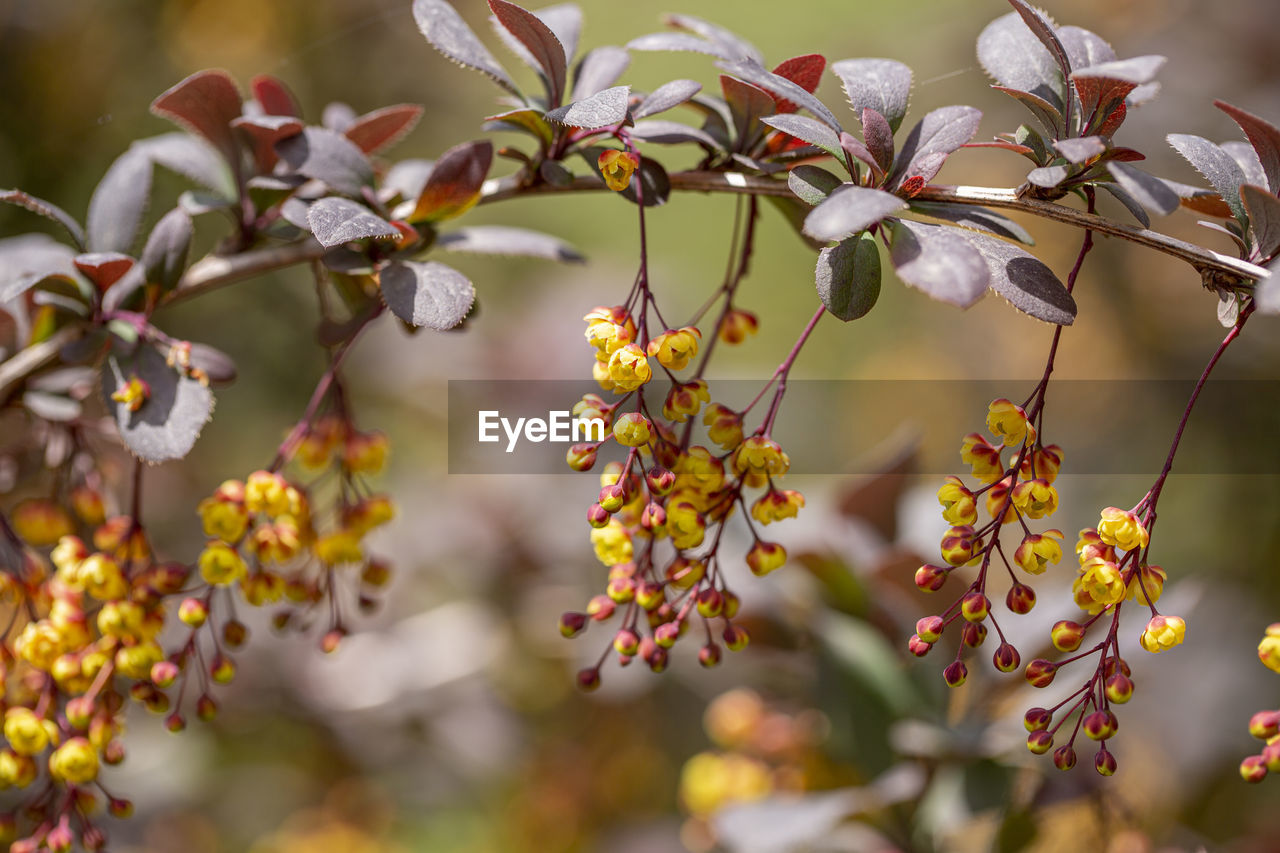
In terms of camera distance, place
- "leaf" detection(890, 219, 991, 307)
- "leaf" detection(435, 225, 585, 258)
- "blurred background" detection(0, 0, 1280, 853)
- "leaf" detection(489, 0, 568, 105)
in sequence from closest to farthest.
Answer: "leaf" detection(890, 219, 991, 307), "leaf" detection(489, 0, 568, 105), "leaf" detection(435, 225, 585, 258), "blurred background" detection(0, 0, 1280, 853)

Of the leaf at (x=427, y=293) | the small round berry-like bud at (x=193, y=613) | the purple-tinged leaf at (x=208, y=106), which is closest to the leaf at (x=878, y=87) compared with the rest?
the leaf at (x=427, y=293)

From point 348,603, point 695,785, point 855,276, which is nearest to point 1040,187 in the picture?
point 855,276

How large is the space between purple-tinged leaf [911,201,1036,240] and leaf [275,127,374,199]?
1.05 feet

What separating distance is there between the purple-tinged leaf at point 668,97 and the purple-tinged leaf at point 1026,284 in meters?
0.16

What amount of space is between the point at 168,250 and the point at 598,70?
0.94ft

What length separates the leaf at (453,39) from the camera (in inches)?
21.5

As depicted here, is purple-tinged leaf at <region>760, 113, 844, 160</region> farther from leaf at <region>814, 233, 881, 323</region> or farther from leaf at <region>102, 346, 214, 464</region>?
leaf at <region>102, 346, 214, 464</region>

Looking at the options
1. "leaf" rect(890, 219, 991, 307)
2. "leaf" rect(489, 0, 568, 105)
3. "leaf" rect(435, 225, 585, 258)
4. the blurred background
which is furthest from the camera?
the blurred background

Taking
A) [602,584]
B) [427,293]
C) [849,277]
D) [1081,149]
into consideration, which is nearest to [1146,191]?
[1081,149]

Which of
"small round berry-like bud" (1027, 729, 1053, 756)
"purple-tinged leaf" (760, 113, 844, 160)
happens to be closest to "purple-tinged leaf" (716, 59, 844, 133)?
"purple-tinged leaf" (760, 113, 844, 160)

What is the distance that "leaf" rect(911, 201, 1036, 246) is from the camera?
49cm

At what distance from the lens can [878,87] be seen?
1.76 ft

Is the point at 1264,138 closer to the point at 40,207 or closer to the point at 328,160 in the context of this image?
the point at 328,160

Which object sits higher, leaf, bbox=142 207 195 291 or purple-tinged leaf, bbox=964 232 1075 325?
purple-tinged leaf, bbox=964 232 1075 325
